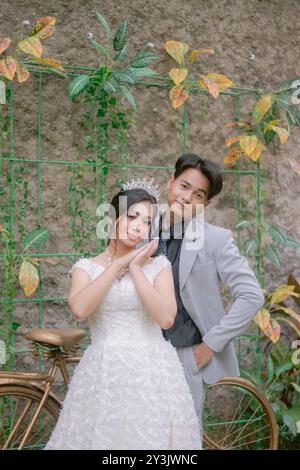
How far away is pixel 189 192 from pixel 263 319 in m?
1.14

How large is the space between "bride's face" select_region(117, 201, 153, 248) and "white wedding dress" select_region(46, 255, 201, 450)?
0.45 feet

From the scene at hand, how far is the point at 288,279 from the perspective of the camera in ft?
13.8

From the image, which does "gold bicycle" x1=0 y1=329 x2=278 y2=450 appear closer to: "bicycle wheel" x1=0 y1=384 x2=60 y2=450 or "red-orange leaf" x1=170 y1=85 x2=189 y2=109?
"bicycle wheel" x1=0 y1=384 x2=60 y2=450

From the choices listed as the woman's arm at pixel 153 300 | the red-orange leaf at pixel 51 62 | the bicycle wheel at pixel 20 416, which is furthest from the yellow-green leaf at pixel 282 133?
the bicycle wheel at pixel 20 416

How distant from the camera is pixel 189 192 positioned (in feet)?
9.68

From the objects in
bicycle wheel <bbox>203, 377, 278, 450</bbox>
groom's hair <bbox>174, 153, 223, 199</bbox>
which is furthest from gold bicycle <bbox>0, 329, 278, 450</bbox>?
groom's hair <bbox>174, 153, 223, 199</bbox>

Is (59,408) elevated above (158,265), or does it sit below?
below

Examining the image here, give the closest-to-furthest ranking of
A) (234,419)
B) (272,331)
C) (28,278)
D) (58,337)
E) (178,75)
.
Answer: (58,337)
(28,278)
(178,75)
(272,331)
(234,419)

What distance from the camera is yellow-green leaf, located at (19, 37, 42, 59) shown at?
3152mm

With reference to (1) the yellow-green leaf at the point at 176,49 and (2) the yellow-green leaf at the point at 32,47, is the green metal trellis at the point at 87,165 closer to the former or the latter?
(1) the yellow-green leaf at the point at 176,49

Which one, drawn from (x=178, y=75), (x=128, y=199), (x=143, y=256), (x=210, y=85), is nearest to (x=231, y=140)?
(x=210, y=85)

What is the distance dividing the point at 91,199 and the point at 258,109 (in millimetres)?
1123

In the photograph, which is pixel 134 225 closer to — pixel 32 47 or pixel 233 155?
pixel 32 47
